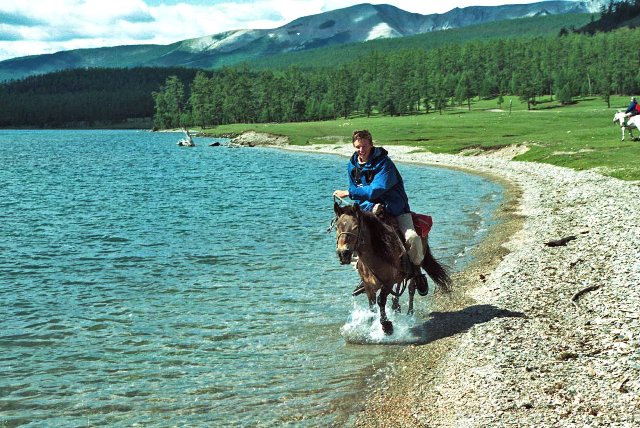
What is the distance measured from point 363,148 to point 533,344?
536 cm

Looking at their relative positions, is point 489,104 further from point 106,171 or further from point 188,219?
point 188,219

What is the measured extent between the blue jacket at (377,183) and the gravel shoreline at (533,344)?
3.31 m

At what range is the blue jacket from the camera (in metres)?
13.6

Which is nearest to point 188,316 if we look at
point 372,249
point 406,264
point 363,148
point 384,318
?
point 384,318

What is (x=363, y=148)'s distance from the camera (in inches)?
531

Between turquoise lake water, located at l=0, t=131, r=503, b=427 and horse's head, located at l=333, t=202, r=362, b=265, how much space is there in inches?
99.1

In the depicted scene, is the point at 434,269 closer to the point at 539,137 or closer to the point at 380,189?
the point at 380,189

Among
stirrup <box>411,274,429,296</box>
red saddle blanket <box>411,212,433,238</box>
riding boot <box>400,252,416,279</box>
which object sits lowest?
stirrup <box>411,274,429,296</box>

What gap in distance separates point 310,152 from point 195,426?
95.2 meters

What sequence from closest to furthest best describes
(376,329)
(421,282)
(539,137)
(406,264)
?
(406,264) < (376,329) < (421,282) < (539,137)

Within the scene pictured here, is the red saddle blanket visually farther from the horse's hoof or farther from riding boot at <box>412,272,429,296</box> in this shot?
the horse's hoof

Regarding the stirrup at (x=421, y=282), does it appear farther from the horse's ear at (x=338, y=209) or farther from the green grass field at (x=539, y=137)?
the green grass field at (x=539, y=137)

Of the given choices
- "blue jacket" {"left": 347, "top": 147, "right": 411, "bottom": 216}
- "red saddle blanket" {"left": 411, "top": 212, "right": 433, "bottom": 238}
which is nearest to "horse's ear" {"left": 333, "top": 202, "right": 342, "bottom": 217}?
"blue jacket" {"left": 347, "top": 147, "right": 411, "bottom": 216}

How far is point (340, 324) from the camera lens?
1584 centimetres
